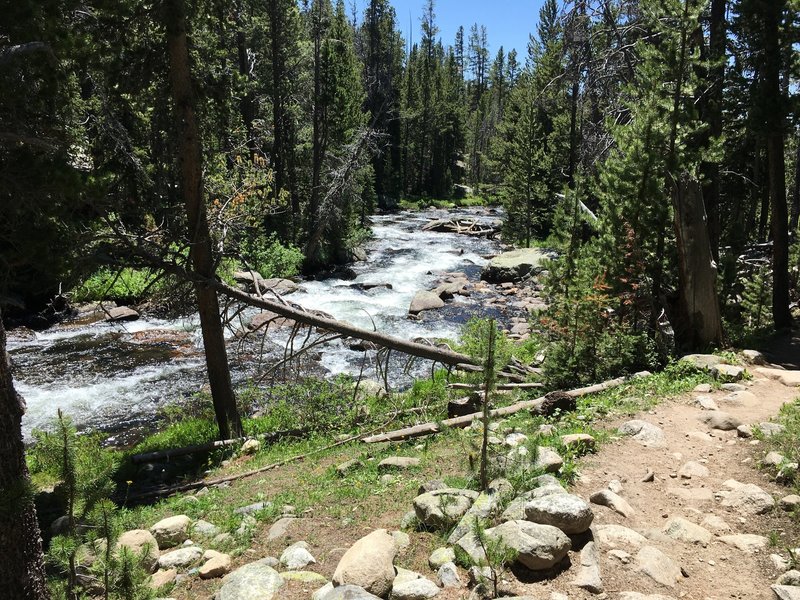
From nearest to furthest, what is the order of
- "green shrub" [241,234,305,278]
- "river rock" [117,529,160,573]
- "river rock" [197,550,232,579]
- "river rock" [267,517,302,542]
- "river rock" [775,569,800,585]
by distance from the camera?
1. "river rock" [775,569,800,585]
2. "river rock" [197,550,232,579]
3. "river rock" [117,529,160,573]
4. "river rock" [267,517,302,542]
5. "green shrub" [241,234,305,278]

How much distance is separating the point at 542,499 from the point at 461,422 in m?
4.27

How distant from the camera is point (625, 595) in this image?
3.76 metres

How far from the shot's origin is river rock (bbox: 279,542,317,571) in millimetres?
4832

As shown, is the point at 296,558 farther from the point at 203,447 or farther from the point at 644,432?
the point at 203,447

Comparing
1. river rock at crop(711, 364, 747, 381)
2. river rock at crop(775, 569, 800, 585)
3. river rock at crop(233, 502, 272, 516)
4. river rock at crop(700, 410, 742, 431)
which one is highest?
river rock at crop(711, 364, 747, 381)

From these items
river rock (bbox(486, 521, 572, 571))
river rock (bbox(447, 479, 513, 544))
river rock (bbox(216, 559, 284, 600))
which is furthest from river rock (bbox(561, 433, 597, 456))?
river rock (bbox(216, 559, 284, 600))

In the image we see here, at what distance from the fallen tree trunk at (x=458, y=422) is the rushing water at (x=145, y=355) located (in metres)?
2.09

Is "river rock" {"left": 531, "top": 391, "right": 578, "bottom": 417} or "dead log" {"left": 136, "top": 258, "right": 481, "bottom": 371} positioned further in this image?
"dead log" {"left": 136, "top": 258, "right": 481, "bottom": 371}

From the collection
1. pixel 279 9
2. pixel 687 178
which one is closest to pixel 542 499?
pixel 687 178

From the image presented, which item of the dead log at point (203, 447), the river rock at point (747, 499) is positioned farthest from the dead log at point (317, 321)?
the river rock at point (747, 499)

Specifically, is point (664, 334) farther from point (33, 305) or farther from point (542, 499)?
point (33, 305)

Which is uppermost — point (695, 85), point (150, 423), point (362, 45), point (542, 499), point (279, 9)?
point (362, 45)

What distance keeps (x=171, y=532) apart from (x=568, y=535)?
401cm

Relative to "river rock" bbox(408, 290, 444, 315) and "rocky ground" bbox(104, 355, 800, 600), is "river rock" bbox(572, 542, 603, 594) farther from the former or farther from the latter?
"river rock" bbox(408, 290, 444, 315)
